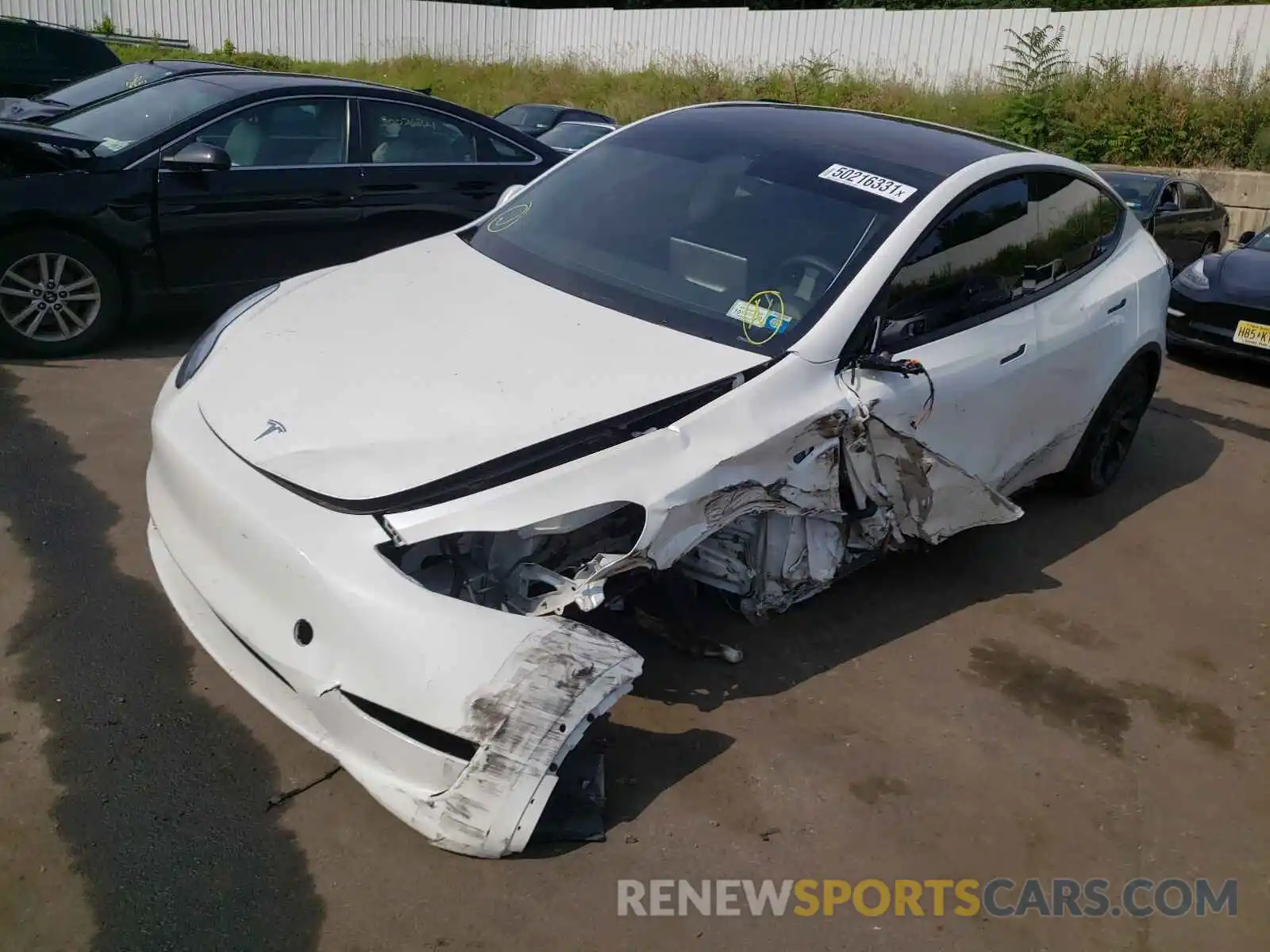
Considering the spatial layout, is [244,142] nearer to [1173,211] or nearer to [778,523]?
[778,523]

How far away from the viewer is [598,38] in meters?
27.0

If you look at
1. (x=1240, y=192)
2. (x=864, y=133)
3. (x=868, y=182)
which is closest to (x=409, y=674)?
(x=868, y=182)

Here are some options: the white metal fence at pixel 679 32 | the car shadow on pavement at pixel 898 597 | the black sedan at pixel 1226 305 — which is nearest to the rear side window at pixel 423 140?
the car shadow on pavement at pixel 898 597

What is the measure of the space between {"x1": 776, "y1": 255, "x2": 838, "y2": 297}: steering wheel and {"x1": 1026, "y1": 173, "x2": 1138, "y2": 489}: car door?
1.15m

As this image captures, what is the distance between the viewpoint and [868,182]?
404cm

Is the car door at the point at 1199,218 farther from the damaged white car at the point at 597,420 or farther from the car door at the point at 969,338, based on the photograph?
the car door at the point at 969,338

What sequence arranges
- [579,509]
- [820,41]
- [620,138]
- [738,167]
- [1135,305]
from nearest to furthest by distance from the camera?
[579,509] < [738,167] < [620,138] < [1135,305] < [820,41]

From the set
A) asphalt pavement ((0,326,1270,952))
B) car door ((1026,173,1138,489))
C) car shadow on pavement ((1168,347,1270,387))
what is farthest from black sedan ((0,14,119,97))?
car shadow on pavement ((1168,347,1270,387))

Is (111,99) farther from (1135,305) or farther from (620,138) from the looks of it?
(1135,305)

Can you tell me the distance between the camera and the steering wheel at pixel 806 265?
378 centimetres

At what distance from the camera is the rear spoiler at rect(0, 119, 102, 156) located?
5766mm

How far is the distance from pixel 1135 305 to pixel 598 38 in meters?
24.1

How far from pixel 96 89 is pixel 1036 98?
14377 mm

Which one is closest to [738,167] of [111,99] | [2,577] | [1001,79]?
[2,577]
